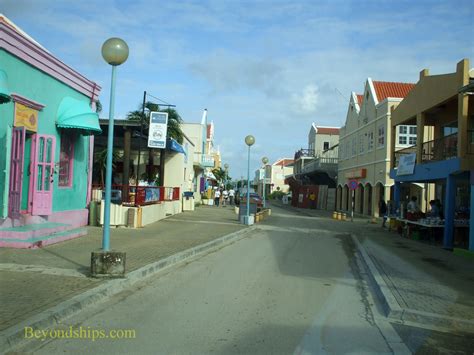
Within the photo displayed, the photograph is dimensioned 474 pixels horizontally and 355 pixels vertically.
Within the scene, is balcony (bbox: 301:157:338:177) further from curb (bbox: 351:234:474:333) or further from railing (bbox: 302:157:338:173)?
curb (bbox: 351:234:474:333)

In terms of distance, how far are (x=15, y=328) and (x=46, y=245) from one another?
6737mm

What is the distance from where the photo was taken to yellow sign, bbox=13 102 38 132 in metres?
12.1

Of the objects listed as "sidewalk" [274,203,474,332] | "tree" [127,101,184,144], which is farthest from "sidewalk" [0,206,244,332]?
"tree" [127,101,184,144]

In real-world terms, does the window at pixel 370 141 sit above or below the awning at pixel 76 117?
above

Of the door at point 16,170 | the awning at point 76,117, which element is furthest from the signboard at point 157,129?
the door at point 16,170

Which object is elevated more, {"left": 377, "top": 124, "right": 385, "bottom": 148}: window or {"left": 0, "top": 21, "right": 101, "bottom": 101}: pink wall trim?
{"left": 377, "top": 124, "right": 385, "bottom": 148}: window

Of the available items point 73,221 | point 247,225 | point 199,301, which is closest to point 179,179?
point 247,225

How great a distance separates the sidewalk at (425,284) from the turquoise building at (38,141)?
26.2 ft

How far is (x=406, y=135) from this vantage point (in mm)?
36969

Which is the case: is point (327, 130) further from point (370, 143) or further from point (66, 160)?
point (66, 160)

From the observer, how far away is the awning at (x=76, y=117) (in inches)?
554

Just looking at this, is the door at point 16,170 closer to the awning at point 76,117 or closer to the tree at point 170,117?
the awning at point 76,117

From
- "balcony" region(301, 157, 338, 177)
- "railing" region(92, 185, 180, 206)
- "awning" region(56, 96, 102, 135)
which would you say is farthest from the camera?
"balcony" region(301, 157, 338, 177)

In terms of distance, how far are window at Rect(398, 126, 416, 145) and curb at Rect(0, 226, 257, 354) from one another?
28.3m
